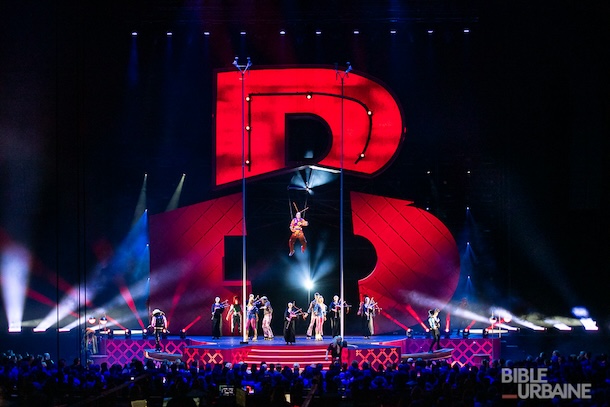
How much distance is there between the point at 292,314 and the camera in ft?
74.0

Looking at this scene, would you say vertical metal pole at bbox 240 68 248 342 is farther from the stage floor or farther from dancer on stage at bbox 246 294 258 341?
the stage floor

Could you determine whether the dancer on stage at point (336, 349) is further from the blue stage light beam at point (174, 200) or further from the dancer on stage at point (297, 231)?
the blue stage light beam at point (174, 200)

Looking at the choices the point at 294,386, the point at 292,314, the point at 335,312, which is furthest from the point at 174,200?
the point at 294,386

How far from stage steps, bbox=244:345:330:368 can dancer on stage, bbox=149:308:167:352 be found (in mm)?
3070

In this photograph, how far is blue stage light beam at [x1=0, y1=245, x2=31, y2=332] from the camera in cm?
2567

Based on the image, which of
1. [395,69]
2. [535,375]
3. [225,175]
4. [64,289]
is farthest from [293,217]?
[535,375]

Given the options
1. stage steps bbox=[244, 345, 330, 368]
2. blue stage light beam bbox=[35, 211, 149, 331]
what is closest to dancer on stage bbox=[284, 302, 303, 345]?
stage steps bbox=[244, 345, 330, 368]

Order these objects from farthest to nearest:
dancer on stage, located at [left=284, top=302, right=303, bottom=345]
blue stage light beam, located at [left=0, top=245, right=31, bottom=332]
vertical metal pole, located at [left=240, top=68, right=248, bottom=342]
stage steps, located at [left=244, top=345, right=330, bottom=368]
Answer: blue stage light beam, located at [left=0, top=245, right=31, bottom=332] → vertical metal pole, located at [left=240, top=68, right=248, bottom=342] → dancer on stage, located at [left=284, top=302, right=303, bottom=345] → stage steps, located at [left=244, top=345, right=330, bottom=368]

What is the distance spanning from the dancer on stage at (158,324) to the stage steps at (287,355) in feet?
10.1

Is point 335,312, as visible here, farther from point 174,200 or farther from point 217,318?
point 174,200

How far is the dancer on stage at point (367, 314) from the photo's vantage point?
24719mm

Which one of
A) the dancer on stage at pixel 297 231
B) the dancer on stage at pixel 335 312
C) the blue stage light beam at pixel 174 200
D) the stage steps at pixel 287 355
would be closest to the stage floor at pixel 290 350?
the stage steps at pixel 287 355

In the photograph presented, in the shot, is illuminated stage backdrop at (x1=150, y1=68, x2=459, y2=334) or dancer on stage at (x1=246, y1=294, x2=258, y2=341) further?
illuminated stage backdrop at (x1=150, y1=68, x2=459, y2=334)

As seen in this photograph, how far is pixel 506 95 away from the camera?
25922mm
